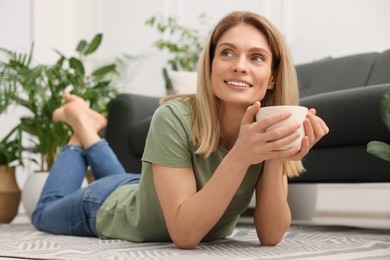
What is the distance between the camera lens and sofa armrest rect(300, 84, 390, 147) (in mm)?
1608

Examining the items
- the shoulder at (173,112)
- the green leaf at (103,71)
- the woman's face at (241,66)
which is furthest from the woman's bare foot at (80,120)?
the woman's face at (241,66)

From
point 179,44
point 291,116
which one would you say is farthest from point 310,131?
point 179,44

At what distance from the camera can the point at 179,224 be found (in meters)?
1.05

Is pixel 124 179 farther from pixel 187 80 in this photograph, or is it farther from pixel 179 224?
pixel 187 80

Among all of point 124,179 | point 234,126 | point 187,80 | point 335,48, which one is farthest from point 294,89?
point 335,48

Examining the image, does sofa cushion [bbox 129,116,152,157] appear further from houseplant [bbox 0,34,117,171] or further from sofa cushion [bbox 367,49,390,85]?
sofa cushion [bbox 367,49,390,85]

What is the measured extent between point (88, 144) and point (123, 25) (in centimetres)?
238

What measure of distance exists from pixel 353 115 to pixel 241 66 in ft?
2.49

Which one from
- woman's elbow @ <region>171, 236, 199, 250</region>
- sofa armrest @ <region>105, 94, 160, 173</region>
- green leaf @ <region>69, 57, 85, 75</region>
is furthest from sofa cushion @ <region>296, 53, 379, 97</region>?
woman's elbow @ <region>171, 236, 199, 250</region>

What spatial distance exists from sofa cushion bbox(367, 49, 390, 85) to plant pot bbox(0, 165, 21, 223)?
158 cm

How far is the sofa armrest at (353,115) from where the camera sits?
161 cm

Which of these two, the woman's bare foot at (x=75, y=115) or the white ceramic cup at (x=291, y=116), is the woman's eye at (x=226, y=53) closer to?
the white ceramic cup at (x=291, y=116)

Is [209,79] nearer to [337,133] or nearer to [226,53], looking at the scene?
[226,53]

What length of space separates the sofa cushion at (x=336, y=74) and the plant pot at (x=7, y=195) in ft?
4.55
